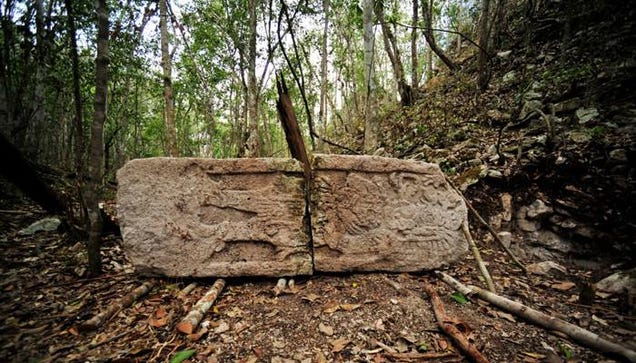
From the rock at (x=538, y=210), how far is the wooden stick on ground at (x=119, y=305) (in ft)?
13.8

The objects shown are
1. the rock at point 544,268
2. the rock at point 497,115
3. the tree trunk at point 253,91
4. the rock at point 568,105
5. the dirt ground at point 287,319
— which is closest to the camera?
the dirt ground at point 287,319

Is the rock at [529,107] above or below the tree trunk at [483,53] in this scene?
below

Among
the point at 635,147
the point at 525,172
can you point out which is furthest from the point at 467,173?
Answer: the point at 635,147

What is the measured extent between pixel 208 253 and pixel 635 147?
4.60 meters

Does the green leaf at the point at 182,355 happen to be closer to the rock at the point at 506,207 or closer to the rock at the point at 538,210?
the rock at the point at 506,207

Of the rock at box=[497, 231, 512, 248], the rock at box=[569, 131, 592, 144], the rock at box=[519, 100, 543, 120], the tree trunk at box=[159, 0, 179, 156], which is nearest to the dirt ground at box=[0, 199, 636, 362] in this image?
the rock at box=[497, 231, 512, 248]

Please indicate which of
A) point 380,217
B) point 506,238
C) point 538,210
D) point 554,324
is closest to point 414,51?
point 538,210

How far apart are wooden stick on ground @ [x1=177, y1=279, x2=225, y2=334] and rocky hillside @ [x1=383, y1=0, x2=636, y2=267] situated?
327 centimetres

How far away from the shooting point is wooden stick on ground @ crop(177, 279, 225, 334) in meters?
1.88

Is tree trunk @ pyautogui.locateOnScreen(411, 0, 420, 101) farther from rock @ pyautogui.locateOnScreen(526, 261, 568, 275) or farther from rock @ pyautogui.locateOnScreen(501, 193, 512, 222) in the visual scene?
rock @ pyautogui.locateOnScreen(526, 261, 568, 275)

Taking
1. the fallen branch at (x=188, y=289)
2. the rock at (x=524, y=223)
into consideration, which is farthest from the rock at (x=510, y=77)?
the fallen branch at (x=188, y=289)

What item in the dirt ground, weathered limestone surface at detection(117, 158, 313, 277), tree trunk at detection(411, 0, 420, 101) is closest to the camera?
the dirt ground

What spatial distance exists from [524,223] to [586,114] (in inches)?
73.2

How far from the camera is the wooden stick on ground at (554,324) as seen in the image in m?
1.68
